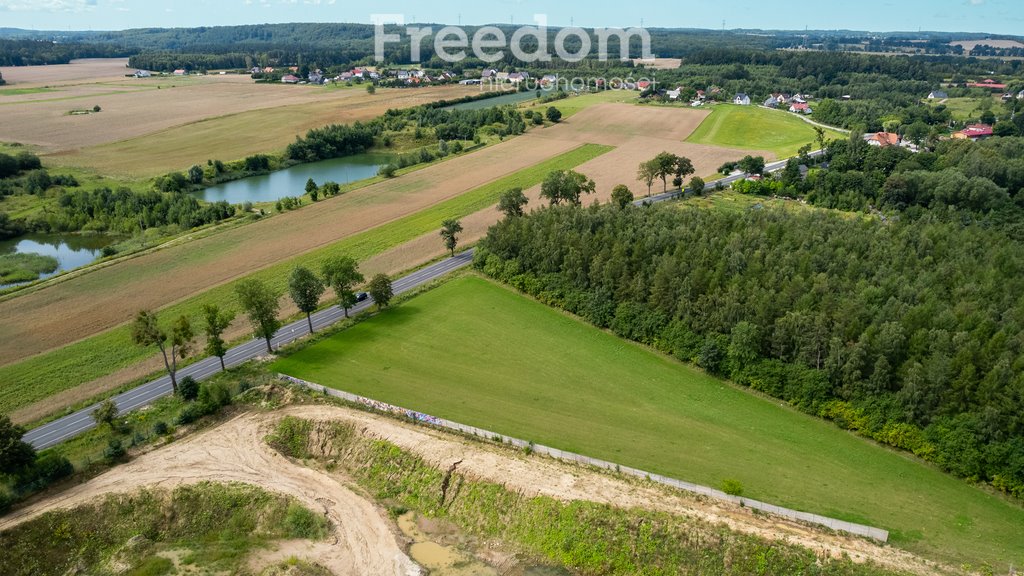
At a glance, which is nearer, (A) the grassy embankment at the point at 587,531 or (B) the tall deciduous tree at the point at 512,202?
(A) the grassy embankment at the point at 587,531

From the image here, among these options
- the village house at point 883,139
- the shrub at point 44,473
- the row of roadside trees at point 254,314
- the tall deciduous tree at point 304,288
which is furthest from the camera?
the village house at point 883,139

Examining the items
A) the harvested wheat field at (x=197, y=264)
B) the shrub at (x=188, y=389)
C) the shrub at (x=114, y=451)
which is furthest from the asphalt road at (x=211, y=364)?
the harvested wheat field at (x=197, y=264)

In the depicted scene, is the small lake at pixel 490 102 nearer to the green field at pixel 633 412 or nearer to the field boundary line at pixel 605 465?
the green field at pixel 633 412

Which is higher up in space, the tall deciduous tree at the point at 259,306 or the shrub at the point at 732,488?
the tall deciduous tree at the point at 259,306

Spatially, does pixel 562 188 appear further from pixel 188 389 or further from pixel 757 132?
pixel 757 132

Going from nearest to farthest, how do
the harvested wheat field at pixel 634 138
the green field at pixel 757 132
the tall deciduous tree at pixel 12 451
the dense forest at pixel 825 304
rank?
the tall deciduous tree at pixel 12 451 < the dense forest at pixel 825 304 < the harvested wheat field at pixel 634 138 < the green field at pixel 757 132

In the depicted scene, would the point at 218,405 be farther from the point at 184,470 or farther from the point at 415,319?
the point at 415,319

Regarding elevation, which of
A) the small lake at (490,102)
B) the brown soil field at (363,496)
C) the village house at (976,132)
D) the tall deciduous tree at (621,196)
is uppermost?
the small lake at (490,102)

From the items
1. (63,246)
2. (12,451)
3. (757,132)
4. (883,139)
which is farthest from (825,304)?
(757,132)
